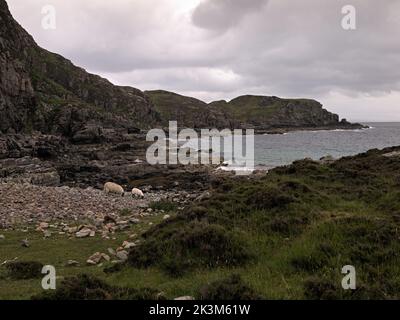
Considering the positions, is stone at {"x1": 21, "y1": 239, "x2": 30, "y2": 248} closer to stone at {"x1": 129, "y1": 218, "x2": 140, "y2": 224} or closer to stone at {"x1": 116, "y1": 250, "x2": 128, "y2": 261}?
stone at {"x1": 116, "y1": 250, "x2": 128, "y2": 261}

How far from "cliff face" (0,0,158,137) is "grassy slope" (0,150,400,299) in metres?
78.3

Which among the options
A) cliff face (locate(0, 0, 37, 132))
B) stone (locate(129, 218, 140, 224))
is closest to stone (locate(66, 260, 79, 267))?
stone (locate(129, 218, 140, 224))

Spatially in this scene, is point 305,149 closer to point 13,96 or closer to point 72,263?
point 13,96

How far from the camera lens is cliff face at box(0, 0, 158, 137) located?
93.4 metres

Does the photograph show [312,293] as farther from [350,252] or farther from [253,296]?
[350,252]

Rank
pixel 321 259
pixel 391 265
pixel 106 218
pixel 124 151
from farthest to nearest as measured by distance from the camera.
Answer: pixel 124 151
pixel 106 218
pixel 321 259
pixel 391 265

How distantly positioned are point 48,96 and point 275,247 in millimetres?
127884

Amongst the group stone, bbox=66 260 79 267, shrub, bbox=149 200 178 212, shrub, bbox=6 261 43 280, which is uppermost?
shrub, bbox=6 261 43 280

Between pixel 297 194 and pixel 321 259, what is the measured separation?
22.8 ft

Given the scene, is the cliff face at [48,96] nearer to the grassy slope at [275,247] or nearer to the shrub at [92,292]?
the grassy slope at [275,247]

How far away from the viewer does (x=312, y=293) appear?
9312 mm

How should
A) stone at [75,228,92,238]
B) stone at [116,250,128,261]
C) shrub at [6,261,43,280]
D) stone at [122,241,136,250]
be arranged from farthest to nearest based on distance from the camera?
stone at [75,228,92,238]
stone at [122,241,136,250]
stone at [116,250,128,261]
shrub at [6,261,43,280]

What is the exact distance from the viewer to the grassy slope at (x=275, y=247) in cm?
1021
